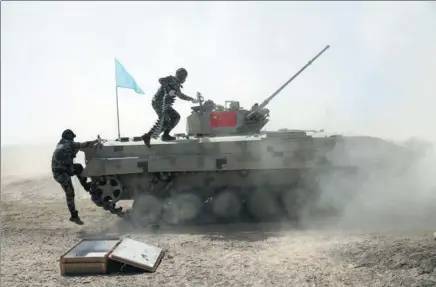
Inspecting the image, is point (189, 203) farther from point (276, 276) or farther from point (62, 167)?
point (276, 276)

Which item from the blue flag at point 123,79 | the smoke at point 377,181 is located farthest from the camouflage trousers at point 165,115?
the smoke at point 377,181

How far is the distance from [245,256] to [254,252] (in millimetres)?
329

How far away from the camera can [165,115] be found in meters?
12.6

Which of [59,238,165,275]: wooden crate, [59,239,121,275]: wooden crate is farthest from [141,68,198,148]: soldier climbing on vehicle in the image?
[59,239,121,275]: wooden crate

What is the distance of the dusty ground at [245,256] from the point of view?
7406 mm

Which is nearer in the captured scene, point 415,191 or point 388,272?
point 388,272

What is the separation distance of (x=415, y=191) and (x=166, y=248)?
6.39 m

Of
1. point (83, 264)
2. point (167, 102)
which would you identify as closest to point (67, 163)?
point (167, 102)

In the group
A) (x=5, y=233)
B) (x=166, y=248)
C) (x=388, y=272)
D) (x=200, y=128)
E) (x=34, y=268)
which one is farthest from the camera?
(x=200, y=128)

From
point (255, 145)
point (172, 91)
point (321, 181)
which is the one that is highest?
point (172, 91)

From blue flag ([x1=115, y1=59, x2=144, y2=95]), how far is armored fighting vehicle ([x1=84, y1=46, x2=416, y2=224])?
2703 mm

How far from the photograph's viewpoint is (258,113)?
45.9 feet

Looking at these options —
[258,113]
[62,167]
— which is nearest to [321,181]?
[258,113]

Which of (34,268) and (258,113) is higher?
(258,113)
